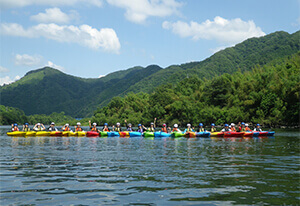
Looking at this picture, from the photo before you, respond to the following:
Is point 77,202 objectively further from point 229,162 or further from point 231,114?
point 231,114

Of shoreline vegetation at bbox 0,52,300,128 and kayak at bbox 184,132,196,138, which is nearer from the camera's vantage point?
kayak at bbox 184,132,196,138

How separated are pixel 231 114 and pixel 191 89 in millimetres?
37138

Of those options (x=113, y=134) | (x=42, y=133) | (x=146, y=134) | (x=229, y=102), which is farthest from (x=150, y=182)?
(x=229, y=102)

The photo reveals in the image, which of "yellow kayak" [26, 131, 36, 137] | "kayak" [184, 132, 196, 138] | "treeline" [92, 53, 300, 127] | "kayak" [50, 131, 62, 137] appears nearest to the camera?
"kayak" [184, 132, 196, 138]

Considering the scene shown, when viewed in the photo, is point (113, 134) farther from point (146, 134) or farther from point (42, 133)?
point (42, 133)

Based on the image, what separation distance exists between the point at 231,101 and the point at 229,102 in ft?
2.00

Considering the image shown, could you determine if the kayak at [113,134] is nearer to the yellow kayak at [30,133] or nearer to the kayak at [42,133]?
the kayak at [42,133]

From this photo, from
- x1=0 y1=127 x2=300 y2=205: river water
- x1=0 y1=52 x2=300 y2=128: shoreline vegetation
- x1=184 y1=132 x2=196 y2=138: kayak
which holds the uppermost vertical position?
x1=0 y1=52 x2=300 y2=128: shoreline vegetation

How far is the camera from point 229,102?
91062mm

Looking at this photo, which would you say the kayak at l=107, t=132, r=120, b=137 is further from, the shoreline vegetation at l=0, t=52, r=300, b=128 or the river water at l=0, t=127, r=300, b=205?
the shoreline vegetation at l=0, t=52, r=300, b=128

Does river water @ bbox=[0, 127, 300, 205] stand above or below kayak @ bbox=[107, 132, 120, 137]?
below

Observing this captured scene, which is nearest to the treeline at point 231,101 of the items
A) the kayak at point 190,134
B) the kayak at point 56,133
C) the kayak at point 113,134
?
the kayak at point 190,134

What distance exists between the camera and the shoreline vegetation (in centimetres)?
7338

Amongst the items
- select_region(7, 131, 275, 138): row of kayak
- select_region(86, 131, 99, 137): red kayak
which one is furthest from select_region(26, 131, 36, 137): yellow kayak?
select_region(86, 131, 99, 137): red kayak
